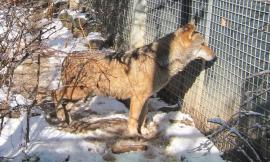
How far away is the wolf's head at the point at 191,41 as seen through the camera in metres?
6.54

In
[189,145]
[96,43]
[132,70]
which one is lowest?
[189,145]

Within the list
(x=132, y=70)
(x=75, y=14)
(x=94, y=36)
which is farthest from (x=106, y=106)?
(x=75, y=14)

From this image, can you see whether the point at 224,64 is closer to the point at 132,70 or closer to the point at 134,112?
the point at 132,70

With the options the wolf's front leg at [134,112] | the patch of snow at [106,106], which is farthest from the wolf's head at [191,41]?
the patch of snow at [106,106]

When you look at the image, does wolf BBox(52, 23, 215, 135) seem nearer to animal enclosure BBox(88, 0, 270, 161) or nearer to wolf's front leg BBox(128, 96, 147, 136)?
wolf's front leg BBox(128, 96, 147, 136)

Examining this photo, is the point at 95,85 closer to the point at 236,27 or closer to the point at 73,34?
the point at 236,27

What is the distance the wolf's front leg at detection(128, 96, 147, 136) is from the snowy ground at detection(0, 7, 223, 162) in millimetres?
275

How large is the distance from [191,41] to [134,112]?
1.32 m

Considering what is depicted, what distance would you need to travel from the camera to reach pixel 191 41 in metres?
6.63

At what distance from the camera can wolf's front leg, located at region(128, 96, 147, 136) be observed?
657cm

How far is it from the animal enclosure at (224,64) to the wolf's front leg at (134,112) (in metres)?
0.98

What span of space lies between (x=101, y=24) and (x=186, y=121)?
212 inches

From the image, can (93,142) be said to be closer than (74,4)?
Yes

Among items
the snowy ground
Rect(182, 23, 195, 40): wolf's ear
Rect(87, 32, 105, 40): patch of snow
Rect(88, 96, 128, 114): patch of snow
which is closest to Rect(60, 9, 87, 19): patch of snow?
Rect(87, 32, 105, 40): patch of snow
